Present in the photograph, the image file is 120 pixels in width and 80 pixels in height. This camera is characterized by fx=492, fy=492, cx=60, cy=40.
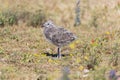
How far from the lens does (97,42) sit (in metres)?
10.6

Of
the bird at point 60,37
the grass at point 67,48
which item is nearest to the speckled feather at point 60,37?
the bird at point 60,37

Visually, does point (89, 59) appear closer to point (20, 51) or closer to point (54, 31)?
point (54, 31)

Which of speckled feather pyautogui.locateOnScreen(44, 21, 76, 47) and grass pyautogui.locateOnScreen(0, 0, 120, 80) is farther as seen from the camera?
speckled feather pyautogui.locateOnScreen(44, 21, 76, 47)

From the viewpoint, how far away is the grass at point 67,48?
798 centimetres

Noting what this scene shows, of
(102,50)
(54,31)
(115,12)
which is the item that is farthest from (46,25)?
(115,12)

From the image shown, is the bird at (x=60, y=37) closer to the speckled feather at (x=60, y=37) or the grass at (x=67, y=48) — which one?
the speckled feather at (x=60, y=37)

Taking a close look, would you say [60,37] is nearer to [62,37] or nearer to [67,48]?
[62,37]

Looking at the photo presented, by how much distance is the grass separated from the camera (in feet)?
26.2

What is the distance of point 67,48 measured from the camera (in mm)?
10398

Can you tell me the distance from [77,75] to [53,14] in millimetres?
7172

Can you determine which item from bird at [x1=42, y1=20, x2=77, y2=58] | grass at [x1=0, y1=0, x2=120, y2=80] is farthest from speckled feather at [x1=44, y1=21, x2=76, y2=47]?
grass at [x1=0, y1=0, x2=120, y2=80]

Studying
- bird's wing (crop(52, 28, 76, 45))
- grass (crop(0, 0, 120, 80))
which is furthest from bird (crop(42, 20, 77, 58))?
grass (crop(0, 0, 120, 80))

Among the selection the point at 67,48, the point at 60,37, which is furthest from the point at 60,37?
the point at 67,48

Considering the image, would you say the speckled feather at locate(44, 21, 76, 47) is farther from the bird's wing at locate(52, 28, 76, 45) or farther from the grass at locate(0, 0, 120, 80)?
the grass at locate(0, 0, 120, 80)
